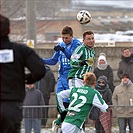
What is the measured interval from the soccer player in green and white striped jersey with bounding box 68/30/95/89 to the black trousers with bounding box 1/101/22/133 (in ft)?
13.8

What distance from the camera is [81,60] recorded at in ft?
46.8

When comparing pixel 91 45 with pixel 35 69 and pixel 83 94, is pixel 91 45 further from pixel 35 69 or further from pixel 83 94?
pixel 35 69

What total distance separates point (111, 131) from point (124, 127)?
20.8 inches

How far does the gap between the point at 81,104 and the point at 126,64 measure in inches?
230

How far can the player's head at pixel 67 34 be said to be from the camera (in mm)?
14477

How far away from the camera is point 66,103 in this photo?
48.8ft

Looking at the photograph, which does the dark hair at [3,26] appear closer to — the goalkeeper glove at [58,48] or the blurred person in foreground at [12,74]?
the blurred person in foreground at [12,74]

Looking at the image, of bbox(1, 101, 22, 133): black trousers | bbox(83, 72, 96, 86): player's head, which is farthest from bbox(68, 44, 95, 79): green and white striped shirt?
bbox(1, 101, 22, 133): black trousers

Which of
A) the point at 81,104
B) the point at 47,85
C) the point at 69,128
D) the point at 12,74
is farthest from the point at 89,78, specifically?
the point at 47,85

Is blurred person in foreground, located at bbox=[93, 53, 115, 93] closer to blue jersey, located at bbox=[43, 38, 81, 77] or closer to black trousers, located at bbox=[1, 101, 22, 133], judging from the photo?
blue jersey, located at bbox=[43, 38, 81, 77]

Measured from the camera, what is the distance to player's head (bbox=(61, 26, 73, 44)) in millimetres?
14477

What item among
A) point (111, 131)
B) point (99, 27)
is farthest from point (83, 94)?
point (99, 27)

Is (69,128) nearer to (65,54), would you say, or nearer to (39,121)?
(65,54)

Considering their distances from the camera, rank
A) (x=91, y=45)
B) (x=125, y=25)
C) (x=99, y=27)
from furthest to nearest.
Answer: (x=125, y=25)
(x=99, y=27)
(x=91, y=45)
